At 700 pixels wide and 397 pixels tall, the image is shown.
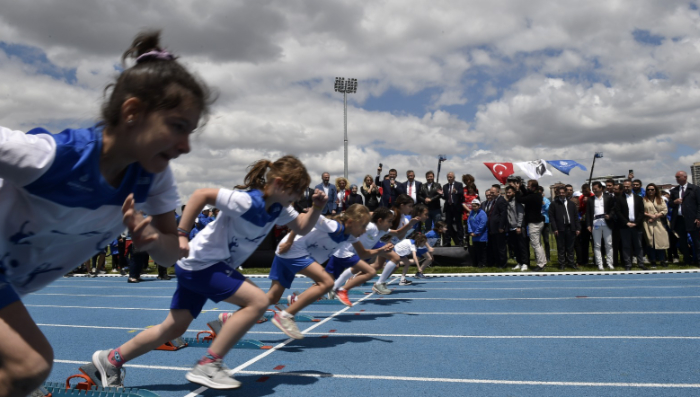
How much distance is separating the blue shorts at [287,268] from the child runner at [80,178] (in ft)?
10.7

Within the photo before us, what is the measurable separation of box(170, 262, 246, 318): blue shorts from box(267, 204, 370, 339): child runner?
121cm

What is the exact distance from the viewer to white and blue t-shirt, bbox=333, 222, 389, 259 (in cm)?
689

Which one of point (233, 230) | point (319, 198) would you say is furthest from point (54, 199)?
point (319, 198)

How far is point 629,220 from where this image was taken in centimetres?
1105

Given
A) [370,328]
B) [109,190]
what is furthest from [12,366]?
[370,328]

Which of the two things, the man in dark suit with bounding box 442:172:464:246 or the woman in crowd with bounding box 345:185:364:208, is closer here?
the man in dark suit with bounding box 442:172:464:246

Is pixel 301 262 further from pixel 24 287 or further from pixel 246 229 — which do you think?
pixel 24 287

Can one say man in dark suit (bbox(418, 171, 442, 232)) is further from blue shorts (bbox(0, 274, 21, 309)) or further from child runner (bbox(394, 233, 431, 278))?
blue shorts (bbox(0, 274, 21, 309))

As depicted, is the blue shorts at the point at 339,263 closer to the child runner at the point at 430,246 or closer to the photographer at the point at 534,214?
the child runner at the point at 430,246

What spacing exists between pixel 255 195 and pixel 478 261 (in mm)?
9468

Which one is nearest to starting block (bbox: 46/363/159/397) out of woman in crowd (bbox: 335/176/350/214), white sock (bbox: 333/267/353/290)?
white sock (bbox: 333/267/353/290)

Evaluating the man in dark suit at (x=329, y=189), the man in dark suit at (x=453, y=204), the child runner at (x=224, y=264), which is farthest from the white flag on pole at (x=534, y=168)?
the child runner at (x=224, y=264)

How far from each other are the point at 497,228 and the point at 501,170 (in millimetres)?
5386

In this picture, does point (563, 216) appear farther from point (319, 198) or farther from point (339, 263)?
point (319, 198)
